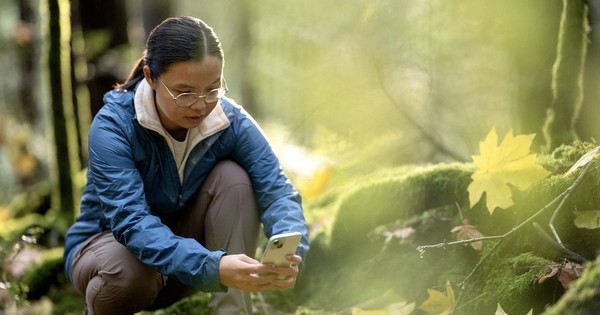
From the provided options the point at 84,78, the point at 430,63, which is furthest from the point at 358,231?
the point at 84,78

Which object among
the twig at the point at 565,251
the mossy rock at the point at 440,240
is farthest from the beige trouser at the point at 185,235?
the twig at the point at 565,251

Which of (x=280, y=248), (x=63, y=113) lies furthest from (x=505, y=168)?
(x=63, y=113)

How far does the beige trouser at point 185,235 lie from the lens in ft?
8.28

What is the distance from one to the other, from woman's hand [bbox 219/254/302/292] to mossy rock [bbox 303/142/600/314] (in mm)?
715

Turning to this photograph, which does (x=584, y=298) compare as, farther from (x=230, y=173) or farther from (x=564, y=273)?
(x=230, y=173)

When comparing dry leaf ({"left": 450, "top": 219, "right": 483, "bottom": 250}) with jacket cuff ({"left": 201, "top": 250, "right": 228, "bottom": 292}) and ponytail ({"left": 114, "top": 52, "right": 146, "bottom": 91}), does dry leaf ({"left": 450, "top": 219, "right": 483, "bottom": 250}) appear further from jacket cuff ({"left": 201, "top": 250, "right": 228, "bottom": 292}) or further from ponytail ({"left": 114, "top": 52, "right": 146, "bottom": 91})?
ponytail ({"left": 114, "top": 52, "right": 146, "bottom": 91})

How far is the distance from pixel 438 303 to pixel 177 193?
1108 mm

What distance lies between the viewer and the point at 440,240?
2955 mm

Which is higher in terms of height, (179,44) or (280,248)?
(179,44)

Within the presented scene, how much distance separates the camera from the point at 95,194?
2756mm

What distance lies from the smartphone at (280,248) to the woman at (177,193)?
27 millimetres

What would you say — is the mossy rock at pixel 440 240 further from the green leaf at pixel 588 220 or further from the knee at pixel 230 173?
the knee at pixel 230 173

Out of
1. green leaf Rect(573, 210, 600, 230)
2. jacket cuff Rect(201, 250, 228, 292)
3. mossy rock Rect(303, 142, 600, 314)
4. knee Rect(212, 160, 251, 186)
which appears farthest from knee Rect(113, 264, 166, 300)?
green leaf Rect(573, 210, 600, 230)

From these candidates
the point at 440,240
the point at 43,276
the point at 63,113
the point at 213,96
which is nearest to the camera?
the point at 213,96
